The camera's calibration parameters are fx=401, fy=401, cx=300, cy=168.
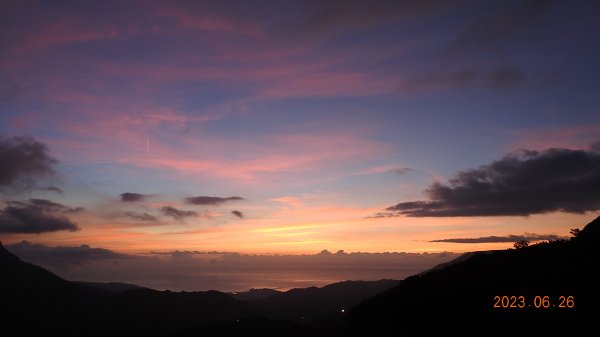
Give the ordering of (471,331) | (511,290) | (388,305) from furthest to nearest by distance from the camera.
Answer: (388,305) → (511,290) → (471,331)

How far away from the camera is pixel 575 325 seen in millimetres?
29312

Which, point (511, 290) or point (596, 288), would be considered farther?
point (511, 290)

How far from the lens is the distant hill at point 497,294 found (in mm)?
31156

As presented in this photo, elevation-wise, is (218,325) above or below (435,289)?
below

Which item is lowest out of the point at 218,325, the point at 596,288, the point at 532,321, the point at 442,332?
the point at 218,325

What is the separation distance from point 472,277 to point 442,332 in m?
12.7

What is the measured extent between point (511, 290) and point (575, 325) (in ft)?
37.0

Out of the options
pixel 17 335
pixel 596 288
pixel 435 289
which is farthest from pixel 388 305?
pixel 17 335

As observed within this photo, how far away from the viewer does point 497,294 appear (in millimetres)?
42156

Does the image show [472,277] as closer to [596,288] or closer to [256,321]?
[596,288]

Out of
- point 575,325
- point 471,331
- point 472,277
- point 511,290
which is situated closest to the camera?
point 575,325

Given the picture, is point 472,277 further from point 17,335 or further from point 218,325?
point 17,335

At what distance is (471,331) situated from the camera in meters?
37.3

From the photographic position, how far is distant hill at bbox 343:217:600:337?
31.2 metres
